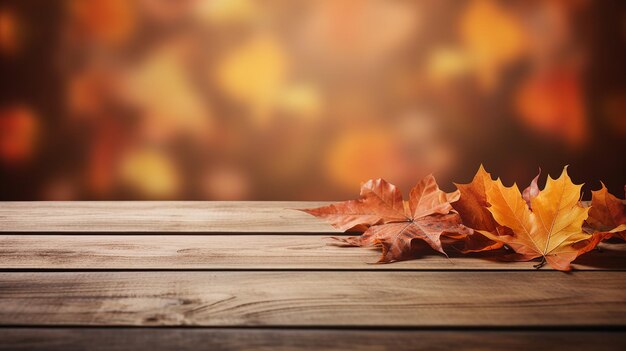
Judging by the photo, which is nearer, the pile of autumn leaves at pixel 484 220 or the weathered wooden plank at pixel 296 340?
the weathered wooden plank at pixel 296 340

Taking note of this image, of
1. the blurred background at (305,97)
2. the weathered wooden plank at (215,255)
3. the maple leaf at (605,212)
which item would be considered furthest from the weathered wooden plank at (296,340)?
the blurred background at (305,97)

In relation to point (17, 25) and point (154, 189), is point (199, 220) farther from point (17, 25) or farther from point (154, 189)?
point (17, 25)

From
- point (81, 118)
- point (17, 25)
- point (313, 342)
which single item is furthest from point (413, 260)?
point (17, 25)

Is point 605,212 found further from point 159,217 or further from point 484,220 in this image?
point 159,217

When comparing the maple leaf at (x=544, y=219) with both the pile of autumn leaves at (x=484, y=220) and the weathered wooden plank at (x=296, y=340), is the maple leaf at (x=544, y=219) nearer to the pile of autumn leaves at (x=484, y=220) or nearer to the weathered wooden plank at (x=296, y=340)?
the pile of autumn leaves at (x=484, y=220)

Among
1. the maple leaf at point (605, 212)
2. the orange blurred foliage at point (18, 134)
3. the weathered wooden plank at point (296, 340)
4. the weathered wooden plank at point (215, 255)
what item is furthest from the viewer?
the orange blurred foliage at point (18, 134)

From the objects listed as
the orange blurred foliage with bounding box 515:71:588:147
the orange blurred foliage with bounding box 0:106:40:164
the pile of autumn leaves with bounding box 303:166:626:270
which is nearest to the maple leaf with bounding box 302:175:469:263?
the pile of autumn leaves with bounding box 303:166:626:270

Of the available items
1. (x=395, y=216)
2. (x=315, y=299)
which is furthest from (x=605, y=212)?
(x=315, y=299)
